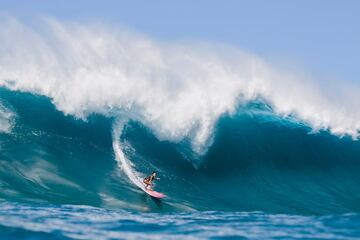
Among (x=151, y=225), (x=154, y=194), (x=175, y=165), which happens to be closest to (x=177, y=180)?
(x=175, y=165)

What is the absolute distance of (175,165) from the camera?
12.5 m

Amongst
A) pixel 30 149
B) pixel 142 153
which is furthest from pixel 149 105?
pixel 30 149

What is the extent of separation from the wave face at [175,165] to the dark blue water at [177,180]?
0.03 meters

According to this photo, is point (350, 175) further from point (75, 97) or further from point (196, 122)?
point (75, 97)

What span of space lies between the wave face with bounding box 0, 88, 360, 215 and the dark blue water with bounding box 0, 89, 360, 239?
0.09ft

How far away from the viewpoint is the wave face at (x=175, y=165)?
10438 millimetres

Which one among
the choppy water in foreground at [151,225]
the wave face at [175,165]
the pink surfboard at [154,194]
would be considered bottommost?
the choppy water in foreground at [151,225]

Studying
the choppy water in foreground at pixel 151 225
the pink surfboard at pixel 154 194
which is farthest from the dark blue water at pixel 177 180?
the pink surfboard at pixel 154 194

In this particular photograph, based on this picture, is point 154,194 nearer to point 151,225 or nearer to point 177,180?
point 177,180

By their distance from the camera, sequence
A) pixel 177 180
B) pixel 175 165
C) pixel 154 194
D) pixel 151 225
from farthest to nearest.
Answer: pixel 175 165, pixel 177 180, pixel 154 194, pixel 151 225

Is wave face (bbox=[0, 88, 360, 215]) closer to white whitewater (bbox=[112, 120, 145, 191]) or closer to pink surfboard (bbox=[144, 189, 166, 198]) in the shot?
white whitewater (bbox=[112, 120, 145, 191])

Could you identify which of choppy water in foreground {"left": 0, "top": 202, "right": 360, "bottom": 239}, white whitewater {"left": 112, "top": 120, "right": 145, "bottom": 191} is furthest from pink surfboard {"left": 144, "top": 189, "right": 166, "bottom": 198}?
choppy water in foreground {"left": 0, "top": 202, "right": 360, "bottom": 239}

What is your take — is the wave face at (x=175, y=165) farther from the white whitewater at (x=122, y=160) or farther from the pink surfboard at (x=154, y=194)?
the pink surfboard at (x=154, y=194)

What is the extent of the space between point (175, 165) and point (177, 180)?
840 millimetres
